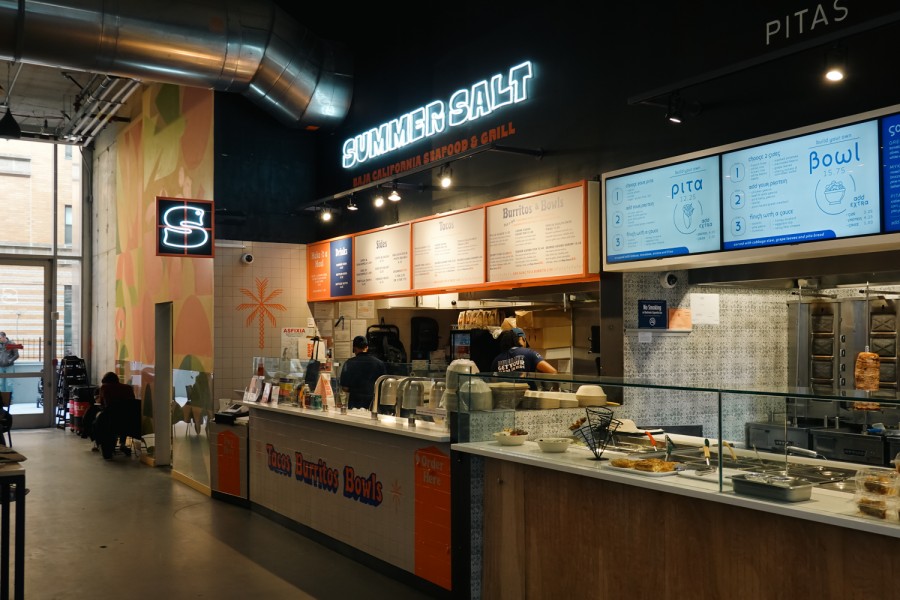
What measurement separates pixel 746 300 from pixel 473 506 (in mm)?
2961

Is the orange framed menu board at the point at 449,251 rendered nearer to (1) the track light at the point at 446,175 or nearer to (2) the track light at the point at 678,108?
(1) the track light at the point at 446,175

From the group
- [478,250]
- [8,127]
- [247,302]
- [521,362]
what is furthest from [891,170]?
[8,127]

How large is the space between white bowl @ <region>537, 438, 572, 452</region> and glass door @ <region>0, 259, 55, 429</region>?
13241 millimetres

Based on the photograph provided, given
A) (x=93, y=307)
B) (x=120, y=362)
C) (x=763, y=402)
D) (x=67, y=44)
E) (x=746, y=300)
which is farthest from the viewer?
(x=93, y=307)

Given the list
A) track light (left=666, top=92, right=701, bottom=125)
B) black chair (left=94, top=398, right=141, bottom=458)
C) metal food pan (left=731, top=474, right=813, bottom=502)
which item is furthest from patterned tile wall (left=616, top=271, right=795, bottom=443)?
black chair (left=94, top=398, right=141, bottom=458)

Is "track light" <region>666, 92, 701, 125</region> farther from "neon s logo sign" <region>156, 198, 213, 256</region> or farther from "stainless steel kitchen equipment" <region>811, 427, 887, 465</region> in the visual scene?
"neon s logo sign" <region>156, 198, 213, 256</region>

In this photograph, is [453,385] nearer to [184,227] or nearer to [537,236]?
[537,236]

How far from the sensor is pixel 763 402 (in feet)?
11.5

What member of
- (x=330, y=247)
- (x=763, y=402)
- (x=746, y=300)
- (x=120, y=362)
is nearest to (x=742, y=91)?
(x=746, y=300)

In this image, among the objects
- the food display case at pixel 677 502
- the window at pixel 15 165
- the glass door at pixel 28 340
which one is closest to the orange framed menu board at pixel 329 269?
the food display case at pixel 677 502

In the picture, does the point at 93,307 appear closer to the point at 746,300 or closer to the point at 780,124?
the point at 746,300

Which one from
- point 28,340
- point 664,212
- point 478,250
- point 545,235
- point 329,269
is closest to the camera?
point 664,212

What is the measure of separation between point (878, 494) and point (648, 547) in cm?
105

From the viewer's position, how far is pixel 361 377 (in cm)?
635
